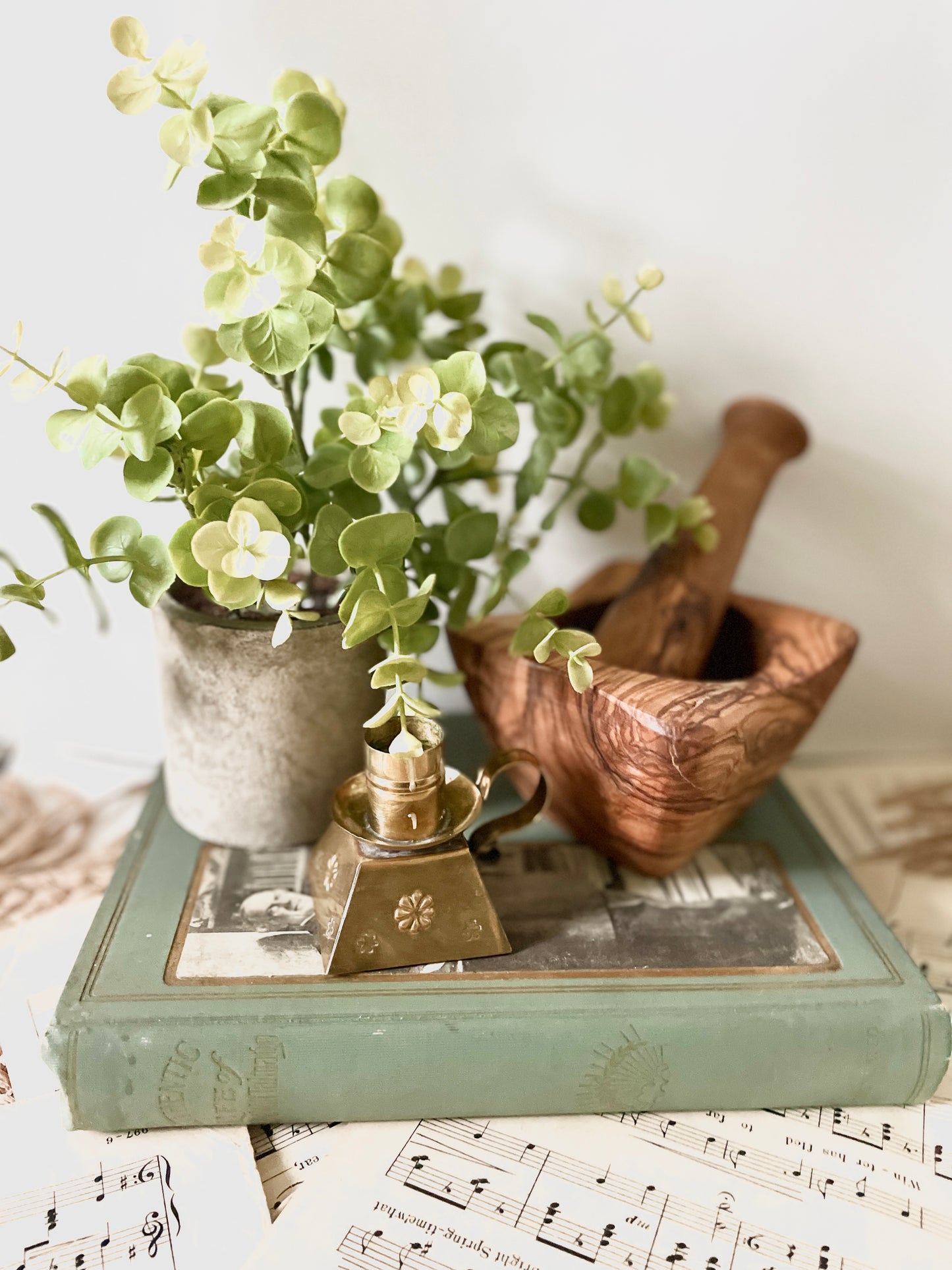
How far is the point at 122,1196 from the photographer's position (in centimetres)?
56

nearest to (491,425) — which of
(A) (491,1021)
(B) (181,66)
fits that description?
(B) (181,66)

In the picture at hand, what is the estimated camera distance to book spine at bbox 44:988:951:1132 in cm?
58

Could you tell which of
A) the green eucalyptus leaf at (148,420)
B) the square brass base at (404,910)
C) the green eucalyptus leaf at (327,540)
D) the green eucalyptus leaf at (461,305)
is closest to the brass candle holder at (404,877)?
the square brass base at (404,910)

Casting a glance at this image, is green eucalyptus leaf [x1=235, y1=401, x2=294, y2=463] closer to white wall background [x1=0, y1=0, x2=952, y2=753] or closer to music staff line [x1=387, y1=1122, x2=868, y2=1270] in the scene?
white wall background [x1=0, y1=0, x2=952, y2=753]

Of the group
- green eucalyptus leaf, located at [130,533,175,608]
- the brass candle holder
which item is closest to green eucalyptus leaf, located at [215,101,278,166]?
green eucalyptus leaf, located at [130,533,175,608]

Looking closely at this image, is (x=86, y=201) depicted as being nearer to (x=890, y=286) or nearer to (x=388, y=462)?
(x=388, y=462)

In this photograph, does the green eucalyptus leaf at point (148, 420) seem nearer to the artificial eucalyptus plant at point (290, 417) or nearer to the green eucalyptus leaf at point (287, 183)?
the artificial eucalyptus plant at point (290, 417)

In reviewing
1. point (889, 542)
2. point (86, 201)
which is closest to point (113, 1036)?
point (86, 201)

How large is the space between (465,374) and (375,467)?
7cm

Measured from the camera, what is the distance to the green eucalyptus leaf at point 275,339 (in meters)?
0.56

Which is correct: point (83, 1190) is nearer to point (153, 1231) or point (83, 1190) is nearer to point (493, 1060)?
point (153, 1231)

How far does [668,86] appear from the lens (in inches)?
31.2

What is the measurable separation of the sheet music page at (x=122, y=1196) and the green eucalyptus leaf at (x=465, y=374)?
44 cm

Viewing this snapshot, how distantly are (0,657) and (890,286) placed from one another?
74 cm
